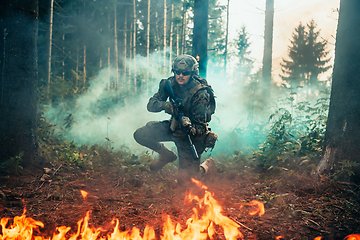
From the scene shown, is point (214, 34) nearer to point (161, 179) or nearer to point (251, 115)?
point (251, 115)

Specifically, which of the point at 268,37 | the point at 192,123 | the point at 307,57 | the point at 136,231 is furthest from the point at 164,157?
the point at 307,57

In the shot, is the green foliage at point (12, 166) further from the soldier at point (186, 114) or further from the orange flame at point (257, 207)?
the orange flame at point (257, 207)

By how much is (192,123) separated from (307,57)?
3029 cm

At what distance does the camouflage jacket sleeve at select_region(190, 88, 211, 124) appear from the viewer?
4.40 m

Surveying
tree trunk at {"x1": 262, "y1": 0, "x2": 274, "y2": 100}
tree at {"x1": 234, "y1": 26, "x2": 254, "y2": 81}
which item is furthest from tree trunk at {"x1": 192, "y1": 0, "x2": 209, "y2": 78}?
tree at {"x1": 234, "y1": 26, "x2": 254, "y2": 81}

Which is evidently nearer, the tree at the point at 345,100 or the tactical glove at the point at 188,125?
the tree at the point at 345,100

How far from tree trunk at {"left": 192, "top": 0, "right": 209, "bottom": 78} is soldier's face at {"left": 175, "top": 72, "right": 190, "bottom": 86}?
1.75 meters

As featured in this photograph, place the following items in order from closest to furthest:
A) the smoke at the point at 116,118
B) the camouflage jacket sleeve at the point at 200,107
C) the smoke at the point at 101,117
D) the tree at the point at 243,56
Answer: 1. the camouflage jacket sleeve at the point at 200,107
2. the smoke at the point at 116,118
3. the smoke at the point at 101,117
4. the tree at the point at 243,56

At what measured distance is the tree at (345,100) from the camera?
3.94 metres

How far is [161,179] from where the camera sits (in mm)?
4988

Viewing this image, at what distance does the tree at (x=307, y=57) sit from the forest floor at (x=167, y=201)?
27256mm

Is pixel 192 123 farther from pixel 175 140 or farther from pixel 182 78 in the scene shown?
pixel 182 78

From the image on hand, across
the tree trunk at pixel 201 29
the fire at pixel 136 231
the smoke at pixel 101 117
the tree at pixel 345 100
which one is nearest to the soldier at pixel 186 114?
the fire at pixel 136 231

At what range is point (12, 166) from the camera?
4.27 meters
